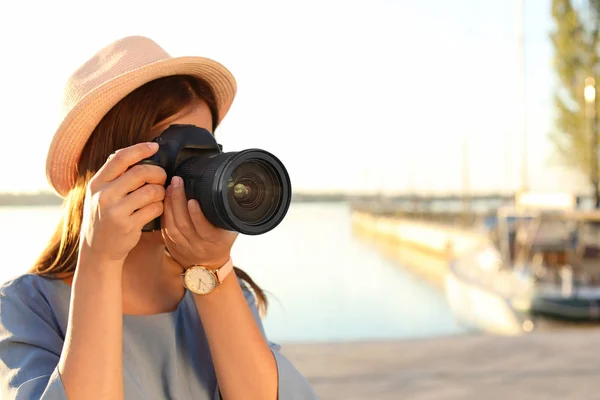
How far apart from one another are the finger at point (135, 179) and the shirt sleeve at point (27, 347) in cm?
20

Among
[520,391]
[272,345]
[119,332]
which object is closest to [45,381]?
[119,332]

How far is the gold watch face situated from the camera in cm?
74

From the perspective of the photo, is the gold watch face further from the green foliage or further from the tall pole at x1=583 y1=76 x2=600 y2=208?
the green foliage

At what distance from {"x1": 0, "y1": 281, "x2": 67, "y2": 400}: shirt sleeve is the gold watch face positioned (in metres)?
0.16

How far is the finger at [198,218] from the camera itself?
67cm

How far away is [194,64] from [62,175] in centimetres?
23

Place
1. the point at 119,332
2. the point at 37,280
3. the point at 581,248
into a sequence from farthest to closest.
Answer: the point at 581,248 → the point at 37,280 → the point at 119,332

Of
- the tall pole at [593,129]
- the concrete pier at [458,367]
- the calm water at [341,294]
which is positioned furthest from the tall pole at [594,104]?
the concrete pier at [458,367]

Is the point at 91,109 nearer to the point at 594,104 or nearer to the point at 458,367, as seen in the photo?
the point at 458,367

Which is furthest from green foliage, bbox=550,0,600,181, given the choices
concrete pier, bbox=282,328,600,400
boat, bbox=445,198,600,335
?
concrete pier, bbox=282,328,600,400

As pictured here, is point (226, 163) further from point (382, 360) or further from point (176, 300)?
point (382, 360)

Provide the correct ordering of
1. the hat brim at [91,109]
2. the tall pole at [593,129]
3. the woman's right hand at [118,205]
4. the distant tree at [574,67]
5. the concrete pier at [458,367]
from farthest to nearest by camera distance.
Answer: the distant tree at [574,67] < the tall pole at [593,129] < the concrete pier at [458,367] < the hat brim at [91,109] < the woman's right hand at [118,205]

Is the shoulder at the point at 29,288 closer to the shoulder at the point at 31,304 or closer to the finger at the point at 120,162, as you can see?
the shoulder at the point at 31,304

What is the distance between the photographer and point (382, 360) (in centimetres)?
208
